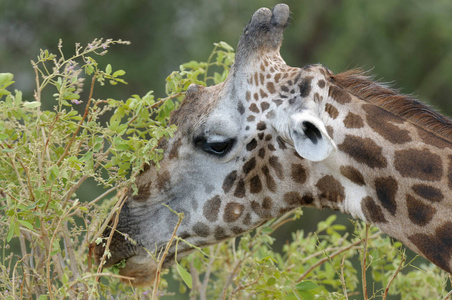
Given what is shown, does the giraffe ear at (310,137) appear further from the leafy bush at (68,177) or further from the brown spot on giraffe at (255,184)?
the leafy bush at (68,177)

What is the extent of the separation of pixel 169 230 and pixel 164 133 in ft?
1.93

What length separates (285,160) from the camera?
11.4ft

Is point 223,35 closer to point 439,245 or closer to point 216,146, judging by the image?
point 216,146

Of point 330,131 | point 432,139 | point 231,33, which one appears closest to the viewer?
point 432,139

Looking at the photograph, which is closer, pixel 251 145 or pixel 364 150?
pixel 364 150

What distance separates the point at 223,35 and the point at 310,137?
8.99 meters

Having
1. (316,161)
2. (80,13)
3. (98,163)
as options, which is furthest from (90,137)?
(80,13)

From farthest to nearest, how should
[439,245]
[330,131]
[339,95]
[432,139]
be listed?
[339,95]
[330,131]
[432,139]
[439,245]

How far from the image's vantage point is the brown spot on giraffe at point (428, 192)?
10.6ft

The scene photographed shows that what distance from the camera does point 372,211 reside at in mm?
3355

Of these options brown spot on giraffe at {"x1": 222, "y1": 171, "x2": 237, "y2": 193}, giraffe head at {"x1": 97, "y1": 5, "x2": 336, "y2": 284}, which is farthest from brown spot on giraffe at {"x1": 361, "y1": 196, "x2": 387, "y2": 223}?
brown spot on giraffe at {"x1": 222, "y1": 171, "x2": 237, "y2": 193}

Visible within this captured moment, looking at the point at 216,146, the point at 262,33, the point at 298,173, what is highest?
the point at 262,33

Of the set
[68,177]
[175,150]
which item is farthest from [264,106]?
[68,177]

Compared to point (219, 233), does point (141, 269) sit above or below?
below
